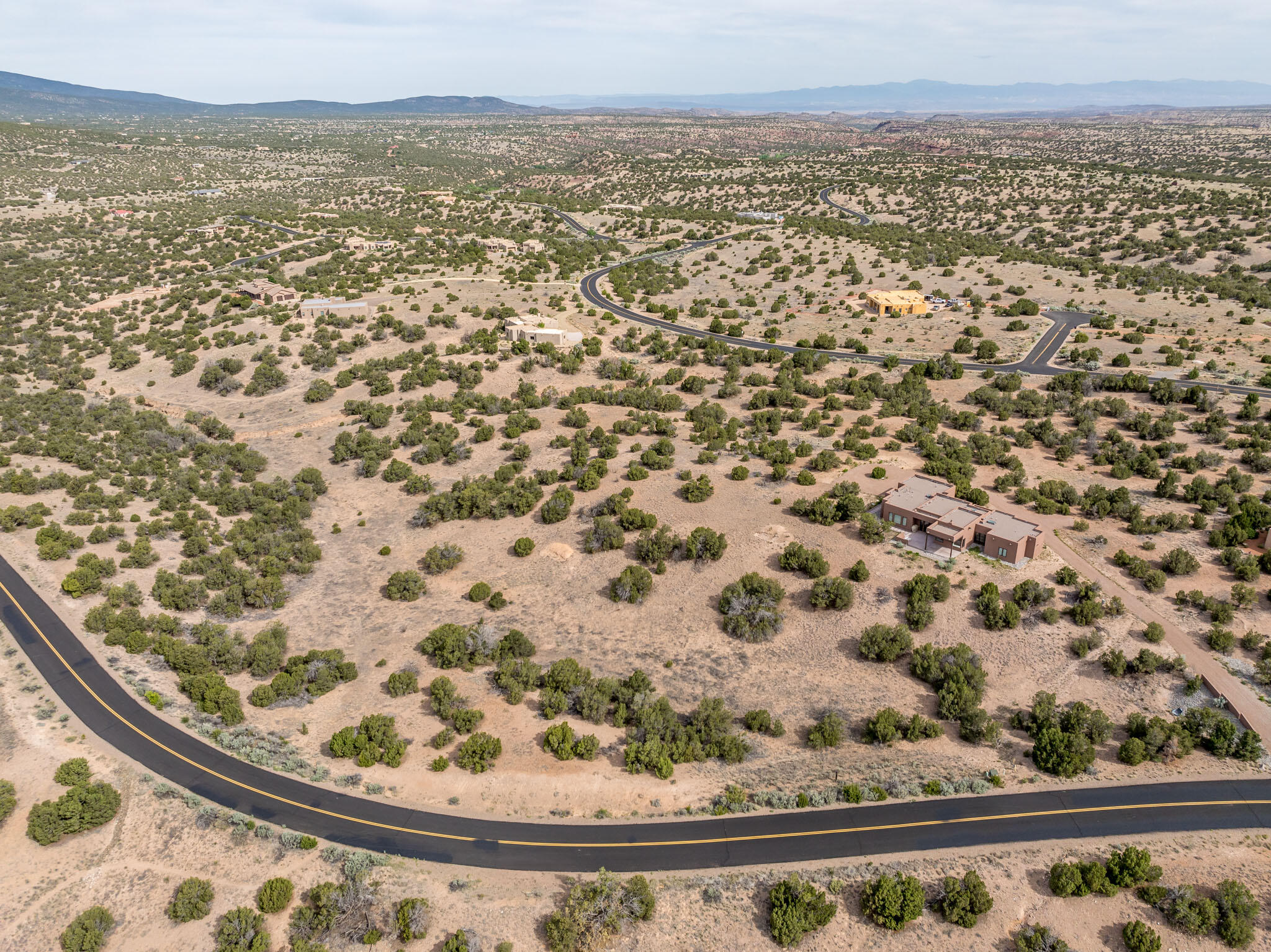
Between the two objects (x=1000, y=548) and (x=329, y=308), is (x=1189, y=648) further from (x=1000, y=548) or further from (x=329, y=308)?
(x=329, y=308)

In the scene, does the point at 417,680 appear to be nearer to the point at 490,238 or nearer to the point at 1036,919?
the point at 1036,919

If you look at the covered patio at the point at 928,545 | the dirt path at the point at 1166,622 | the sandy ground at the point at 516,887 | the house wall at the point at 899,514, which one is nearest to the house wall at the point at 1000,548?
the covered patio at the point at 928,545

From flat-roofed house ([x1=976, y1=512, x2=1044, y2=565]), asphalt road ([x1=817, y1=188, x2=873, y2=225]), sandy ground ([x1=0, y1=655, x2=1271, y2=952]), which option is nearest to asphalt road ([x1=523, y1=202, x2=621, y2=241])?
asphalt road ([x1=817, y1=188, x2=873, y2=225])

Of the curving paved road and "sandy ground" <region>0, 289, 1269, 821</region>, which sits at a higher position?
the curving paved road

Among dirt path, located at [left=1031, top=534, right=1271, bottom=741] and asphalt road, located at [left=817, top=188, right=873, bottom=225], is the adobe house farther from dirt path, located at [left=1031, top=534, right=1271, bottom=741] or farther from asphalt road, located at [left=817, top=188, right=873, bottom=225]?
asphalt road, located at [left=817, top=188, right=873, bottom=225]

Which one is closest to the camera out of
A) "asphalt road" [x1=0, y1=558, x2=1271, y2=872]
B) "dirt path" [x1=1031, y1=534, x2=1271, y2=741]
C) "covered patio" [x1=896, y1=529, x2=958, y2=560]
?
"asphalt road" [x1=0, y1=558, x2=1271, y2=872]

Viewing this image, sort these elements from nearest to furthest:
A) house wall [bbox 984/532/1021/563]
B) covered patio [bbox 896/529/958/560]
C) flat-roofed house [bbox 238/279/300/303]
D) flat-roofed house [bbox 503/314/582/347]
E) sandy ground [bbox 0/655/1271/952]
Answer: sandy ground [bbox 0/655/1271/952] → house wall [bbox 984/532/1021/563] → covered patio [bbox 896/529/958/560] → flat-roofed house [bbox 503/314/582/347] → flat-roofed house [bbox 238/279/300/303]

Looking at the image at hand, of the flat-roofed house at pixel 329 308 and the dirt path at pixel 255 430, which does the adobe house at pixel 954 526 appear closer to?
the dirt path at pixel 255 430

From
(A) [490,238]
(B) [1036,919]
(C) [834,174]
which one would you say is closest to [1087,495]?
(B) [1036,919]
